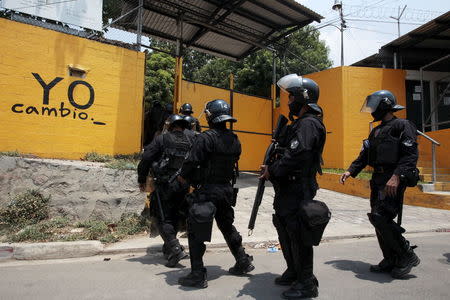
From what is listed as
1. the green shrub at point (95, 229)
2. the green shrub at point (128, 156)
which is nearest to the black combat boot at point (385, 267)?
the green shrub at point (95, 229)

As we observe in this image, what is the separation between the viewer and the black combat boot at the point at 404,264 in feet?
10.8

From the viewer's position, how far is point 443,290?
297cm

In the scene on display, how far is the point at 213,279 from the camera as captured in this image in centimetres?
332

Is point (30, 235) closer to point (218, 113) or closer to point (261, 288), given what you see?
point (218, 113)

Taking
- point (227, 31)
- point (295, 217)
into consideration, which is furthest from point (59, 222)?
point (227, 31)

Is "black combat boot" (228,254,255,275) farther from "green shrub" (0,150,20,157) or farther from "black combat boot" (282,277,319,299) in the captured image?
"green shrub" (0,150,20,157)

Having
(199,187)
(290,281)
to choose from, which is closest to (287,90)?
(199,187)

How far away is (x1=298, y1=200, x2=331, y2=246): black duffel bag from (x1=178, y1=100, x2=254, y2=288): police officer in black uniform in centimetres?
87

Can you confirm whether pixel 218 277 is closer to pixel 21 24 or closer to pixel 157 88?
pixel 21 24

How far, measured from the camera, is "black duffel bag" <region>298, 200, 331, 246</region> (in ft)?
8.77

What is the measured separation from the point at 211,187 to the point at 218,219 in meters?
0.40

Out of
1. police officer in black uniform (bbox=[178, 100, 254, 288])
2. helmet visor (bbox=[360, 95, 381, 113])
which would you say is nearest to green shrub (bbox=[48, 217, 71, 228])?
police officer in black uniform (bbox=[178, 100, 254, 288])

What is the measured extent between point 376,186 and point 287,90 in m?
1.48

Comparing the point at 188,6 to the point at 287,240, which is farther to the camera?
the point at 188,6
